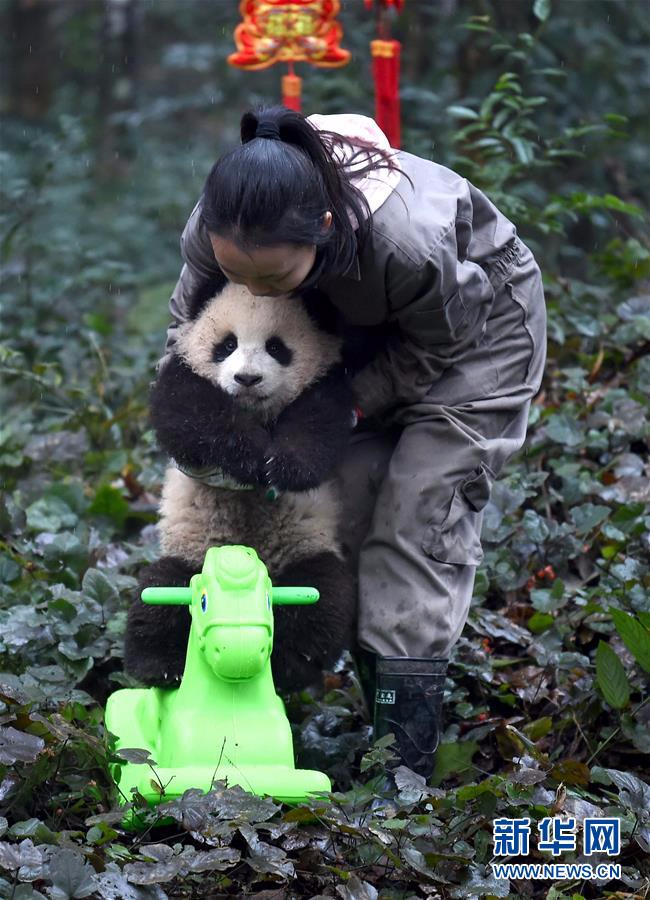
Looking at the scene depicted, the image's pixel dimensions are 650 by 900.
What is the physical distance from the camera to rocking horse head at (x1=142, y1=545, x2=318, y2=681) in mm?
2531

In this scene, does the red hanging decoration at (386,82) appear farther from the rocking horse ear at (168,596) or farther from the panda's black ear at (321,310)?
the rocking horse ear at (168,596)

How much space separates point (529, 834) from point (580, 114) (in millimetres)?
4601

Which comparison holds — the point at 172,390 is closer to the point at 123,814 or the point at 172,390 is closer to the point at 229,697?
the point at 229,697

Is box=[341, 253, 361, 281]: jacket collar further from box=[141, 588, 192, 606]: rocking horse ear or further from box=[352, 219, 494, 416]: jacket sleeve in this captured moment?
box=[141, 588, 192, 606]: rocking horse ear

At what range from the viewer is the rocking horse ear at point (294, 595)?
2.62 m

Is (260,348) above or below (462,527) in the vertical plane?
above

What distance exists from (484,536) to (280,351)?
1175 millimetres

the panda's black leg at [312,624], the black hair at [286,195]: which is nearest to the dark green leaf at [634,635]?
the panda's black leg at [312,624]

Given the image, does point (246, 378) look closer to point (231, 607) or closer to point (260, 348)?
point (260, 348)

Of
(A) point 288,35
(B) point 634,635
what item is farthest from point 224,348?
(A) point 288,35

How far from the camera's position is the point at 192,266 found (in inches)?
113

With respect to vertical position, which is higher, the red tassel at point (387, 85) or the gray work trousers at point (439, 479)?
the red tassel at point (387, 85)

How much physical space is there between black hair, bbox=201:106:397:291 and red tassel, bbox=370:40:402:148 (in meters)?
2.02

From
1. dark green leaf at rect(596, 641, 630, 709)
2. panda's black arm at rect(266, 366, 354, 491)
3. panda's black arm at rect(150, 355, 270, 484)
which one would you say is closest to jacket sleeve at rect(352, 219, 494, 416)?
panda's black arm at rect(266, 366, 354, 491)
